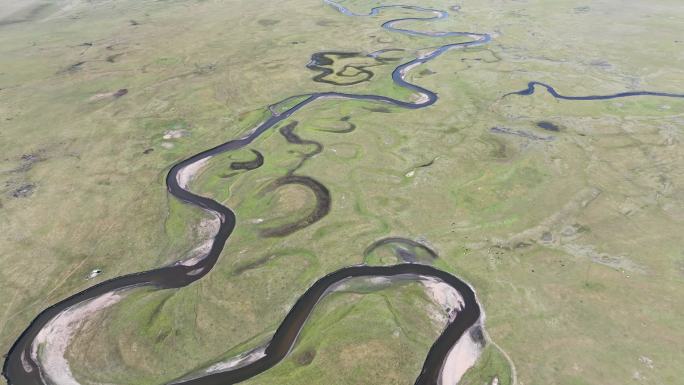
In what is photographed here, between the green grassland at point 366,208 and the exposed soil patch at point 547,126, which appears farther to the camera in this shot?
the exposed soil patch at point 547,126

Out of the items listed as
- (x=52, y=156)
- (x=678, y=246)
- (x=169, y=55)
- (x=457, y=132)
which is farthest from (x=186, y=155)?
(x=678, y=246)

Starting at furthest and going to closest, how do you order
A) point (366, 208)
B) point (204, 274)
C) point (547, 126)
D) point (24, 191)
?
point (547, 126)
point (24, 191)
point (366, 208)
point (204, 274)

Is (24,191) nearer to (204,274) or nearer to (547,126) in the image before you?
(204,274)

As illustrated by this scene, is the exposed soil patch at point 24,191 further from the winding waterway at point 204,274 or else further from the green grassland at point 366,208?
the winding waterway at point 204,274

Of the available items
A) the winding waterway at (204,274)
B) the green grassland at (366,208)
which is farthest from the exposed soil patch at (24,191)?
the winding waterway at (204,274)

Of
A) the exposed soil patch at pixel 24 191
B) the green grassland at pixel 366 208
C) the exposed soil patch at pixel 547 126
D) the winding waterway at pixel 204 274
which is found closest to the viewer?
the winding waterway at pixel 204 274

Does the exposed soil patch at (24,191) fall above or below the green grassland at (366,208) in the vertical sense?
above

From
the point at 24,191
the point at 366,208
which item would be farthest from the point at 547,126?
the point at 24,191

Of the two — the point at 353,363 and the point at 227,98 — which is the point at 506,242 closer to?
the point at 353,363
